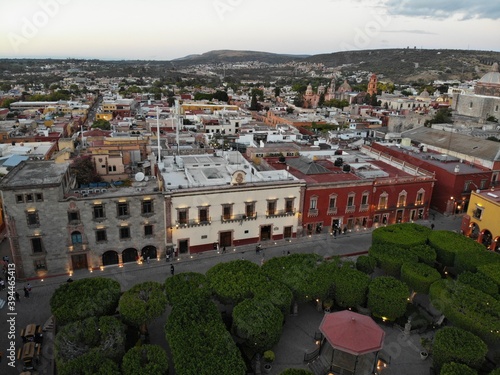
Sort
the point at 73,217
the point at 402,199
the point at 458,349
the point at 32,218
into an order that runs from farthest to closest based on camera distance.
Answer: the point at 402,199 → the point at 73,217 → the point at 32,218 → the point at 458,349

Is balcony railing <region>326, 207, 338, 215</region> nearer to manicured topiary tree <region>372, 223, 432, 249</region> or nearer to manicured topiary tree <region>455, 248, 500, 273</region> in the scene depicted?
manicured topiary tree <region>372, 223, 432, 249</region>

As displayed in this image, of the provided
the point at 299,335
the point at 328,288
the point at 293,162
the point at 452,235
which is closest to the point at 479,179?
the point at 452,235

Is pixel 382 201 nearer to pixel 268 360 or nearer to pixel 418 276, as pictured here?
pixel 418 276

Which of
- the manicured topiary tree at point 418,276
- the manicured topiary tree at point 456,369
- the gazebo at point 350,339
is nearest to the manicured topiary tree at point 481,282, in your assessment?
the manicured topiary tree at point 418,276

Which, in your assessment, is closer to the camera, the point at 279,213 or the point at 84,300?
the point at 84,300

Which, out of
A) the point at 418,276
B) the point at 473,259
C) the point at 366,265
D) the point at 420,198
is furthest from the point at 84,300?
the point at 420,198

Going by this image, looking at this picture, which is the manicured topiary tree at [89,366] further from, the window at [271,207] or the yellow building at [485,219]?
the yellow building at [485,219]

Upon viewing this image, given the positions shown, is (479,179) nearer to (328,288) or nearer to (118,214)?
(328,288)
